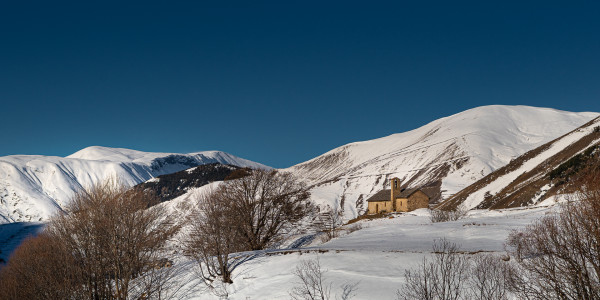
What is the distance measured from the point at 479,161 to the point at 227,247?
155363 mm

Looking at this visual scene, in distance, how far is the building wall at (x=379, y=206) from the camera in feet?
298

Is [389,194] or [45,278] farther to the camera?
[389,194]

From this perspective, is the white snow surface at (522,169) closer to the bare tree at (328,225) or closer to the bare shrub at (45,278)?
the bare tree at (328,225)

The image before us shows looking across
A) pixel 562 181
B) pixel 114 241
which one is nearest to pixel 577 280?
pixel 114 241

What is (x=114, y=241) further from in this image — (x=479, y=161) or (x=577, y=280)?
(x=479, y=161)

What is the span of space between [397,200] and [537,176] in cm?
2851

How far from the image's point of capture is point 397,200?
294 feet

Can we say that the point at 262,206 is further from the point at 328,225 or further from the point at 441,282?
the point at 328,225

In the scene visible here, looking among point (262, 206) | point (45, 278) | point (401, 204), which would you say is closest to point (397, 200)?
point (401, 204)

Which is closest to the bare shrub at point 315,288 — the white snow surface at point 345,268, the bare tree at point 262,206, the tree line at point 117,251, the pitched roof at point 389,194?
the white snow surface at point 345,268

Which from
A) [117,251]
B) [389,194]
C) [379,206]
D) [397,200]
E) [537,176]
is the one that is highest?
Result: [537,176]

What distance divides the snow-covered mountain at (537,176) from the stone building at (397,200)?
6.54 metres

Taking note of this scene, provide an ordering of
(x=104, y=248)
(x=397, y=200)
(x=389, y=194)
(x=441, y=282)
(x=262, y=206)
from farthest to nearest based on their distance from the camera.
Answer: (x=389, y=194) < (x=397, y=200) < (x=262, y=206) < (x=104, y=248) < (x=441, y=282)

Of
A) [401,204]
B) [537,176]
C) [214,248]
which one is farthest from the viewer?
[401,204]
